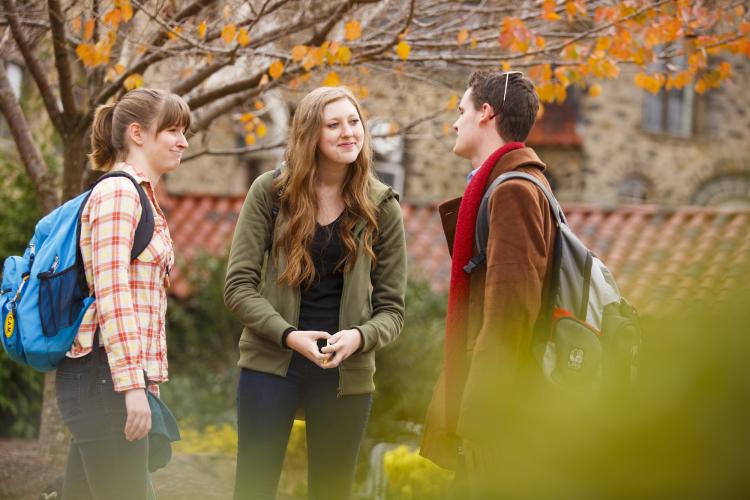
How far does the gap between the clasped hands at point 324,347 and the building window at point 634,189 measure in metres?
18.2

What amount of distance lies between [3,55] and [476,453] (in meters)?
4.32

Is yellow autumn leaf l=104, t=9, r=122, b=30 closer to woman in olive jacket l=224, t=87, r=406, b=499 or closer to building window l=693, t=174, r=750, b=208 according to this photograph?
woman in olive jacket l=224, t=87, r=406, b=499

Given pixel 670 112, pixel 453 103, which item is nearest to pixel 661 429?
pixel 453 103

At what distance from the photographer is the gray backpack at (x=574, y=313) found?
8.30 ft

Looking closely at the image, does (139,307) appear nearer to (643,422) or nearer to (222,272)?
(643,422)

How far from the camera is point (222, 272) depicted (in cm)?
884

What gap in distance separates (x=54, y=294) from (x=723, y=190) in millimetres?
20422

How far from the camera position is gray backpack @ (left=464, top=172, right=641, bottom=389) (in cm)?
253

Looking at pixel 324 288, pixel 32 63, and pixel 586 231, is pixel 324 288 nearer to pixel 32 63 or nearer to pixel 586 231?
pixel 32 63

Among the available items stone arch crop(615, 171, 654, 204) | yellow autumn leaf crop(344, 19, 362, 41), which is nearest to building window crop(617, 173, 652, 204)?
stone arch crop(615, 171, 654, 204)

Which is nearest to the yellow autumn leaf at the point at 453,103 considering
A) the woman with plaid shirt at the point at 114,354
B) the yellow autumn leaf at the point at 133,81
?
the yellow autumn leaf at the point at 133,81

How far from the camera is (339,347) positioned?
2980 mm

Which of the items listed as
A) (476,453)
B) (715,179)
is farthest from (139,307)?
(715,179)

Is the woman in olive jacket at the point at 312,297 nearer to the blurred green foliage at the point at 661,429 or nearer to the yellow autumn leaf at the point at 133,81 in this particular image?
the blurred green foliage at the point at 661,429
